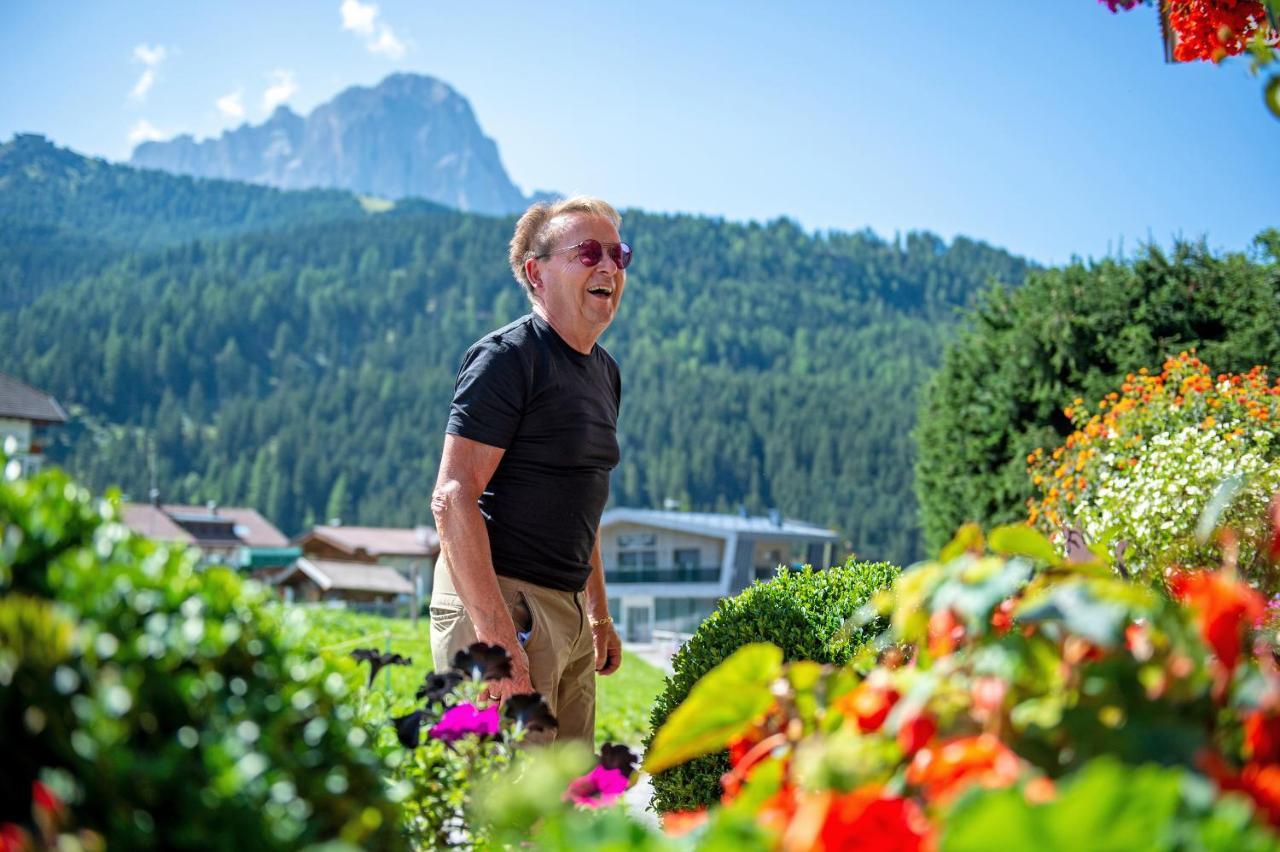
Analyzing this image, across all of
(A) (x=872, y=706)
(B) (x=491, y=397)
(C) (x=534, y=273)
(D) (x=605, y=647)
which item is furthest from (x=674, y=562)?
(A) (x=872, y=706)

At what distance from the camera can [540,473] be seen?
9.33ft

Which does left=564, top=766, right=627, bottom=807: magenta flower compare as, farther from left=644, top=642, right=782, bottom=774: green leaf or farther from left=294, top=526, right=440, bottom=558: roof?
left=294, top=526, right=440, bottom=558: roof

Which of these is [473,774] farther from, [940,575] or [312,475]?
[312,475]

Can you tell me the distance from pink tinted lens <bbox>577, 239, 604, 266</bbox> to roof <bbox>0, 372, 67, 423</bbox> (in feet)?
146

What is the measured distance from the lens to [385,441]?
117500 mm

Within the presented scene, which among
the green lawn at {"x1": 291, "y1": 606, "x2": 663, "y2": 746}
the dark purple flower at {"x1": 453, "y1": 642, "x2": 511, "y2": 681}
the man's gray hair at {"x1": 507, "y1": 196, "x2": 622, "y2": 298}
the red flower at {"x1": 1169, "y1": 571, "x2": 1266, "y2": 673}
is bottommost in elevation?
the green lawn at {"x1": 291, "y1": 606, "x2": 663, "y2": 746}

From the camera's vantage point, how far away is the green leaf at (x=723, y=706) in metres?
1.09

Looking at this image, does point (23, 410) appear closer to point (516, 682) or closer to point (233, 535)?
point (233, 535)

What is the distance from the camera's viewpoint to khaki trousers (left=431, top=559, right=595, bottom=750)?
2.72 m

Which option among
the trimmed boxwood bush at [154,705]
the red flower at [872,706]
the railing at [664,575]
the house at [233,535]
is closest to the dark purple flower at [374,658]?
the trimmed boxwood bush at [154,705]

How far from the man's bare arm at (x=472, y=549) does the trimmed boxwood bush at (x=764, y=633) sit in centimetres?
75

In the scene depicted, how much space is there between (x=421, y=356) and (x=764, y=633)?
137m

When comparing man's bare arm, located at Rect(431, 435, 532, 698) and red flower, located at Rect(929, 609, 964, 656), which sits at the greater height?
red flower, located at Rect(929, 609, 964, 656)

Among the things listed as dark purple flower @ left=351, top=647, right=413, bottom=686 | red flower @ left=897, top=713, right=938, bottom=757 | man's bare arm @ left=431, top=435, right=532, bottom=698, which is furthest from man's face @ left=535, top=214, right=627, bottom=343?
red flower @ left=897, top=713, right=938, bottom=757
